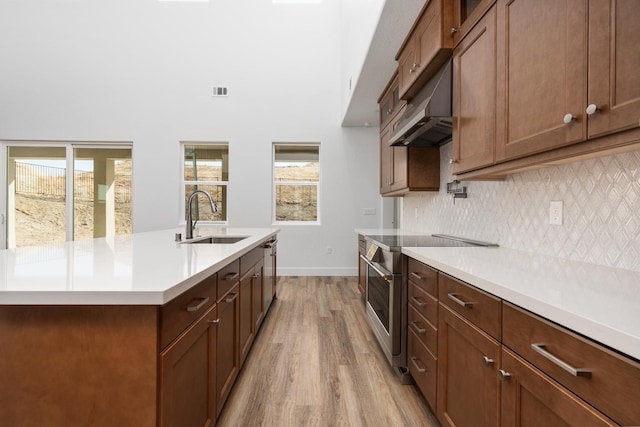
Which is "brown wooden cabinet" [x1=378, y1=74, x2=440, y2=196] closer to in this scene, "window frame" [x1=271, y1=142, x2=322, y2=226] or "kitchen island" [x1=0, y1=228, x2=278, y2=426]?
"window frame" [x1=271, y1=142, x2=322, y2=226]

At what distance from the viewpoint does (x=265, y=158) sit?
5137 mm

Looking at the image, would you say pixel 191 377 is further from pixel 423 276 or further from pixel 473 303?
pixel 423 276

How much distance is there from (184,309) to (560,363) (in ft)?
3.58

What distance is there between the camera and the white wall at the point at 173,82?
5.08 m

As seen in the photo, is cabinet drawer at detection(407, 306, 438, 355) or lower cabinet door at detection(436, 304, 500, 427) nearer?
lower cabinet door at detection(436, 304, 500, 427)

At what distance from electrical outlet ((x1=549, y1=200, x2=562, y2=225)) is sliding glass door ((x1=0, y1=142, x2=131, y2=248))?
5679mm

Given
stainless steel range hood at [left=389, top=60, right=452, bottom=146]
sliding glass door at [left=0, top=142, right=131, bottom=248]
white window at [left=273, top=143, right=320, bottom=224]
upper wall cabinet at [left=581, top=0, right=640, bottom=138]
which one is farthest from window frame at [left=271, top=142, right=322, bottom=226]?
upper wall cabinet at [left=581, top=0, right=640, bottom=138]

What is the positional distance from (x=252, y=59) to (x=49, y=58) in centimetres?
329

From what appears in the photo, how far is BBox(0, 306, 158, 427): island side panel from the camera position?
0.89 m

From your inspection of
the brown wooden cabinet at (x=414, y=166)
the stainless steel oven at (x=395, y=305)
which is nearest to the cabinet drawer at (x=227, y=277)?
the stainless steel oven at (x=395, y=305)

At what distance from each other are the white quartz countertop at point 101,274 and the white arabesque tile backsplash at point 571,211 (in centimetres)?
156

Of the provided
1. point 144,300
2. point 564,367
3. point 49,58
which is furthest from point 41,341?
point 49,58

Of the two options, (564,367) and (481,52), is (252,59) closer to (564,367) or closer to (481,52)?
(481,52)

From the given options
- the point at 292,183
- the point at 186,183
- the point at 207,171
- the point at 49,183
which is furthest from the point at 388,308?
the point at 49,183
